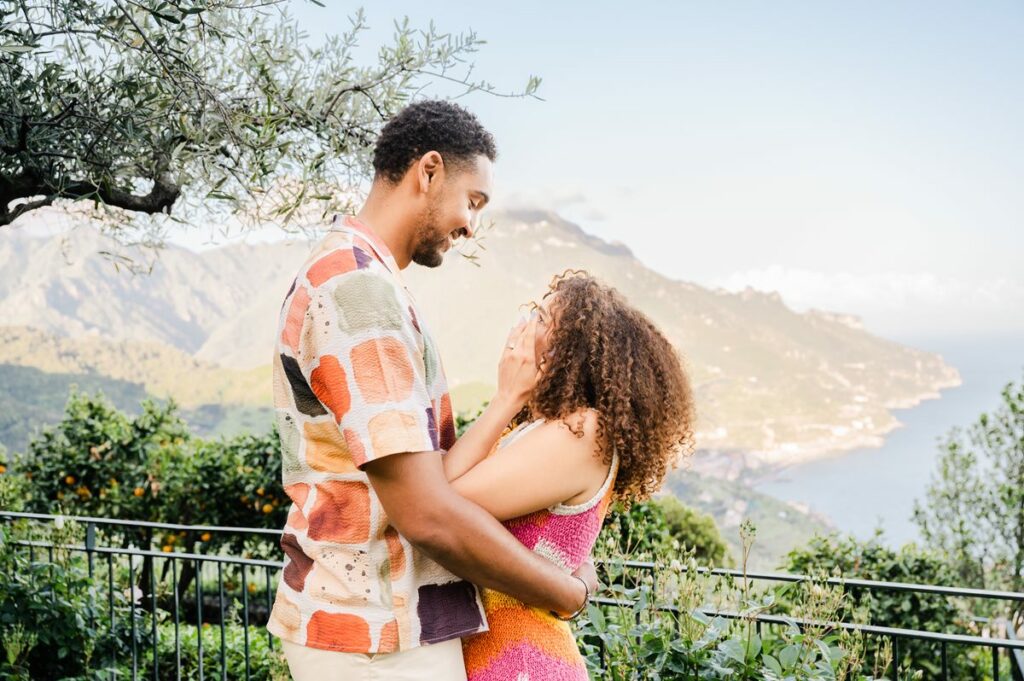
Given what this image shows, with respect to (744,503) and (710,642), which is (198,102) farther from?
(744,503)

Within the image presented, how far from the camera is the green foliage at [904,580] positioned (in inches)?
205

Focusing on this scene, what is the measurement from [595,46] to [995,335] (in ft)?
101

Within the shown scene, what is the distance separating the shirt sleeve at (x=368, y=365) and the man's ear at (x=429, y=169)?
0.26 m

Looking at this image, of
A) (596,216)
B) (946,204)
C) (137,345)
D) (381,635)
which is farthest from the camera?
(596,216)

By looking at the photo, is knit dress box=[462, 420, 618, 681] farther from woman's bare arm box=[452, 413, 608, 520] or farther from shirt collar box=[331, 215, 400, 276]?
shirt collar box=[331, 215, 400, 276]

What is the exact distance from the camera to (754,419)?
1613 inches

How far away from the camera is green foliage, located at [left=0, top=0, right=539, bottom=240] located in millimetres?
3107

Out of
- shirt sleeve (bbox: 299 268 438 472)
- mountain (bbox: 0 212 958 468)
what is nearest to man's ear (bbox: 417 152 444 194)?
shirt sleeve (bbox: 299 268 438 472)

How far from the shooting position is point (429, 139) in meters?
1.40

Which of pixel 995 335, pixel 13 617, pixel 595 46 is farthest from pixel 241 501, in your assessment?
pixel 995 335

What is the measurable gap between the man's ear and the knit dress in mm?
438

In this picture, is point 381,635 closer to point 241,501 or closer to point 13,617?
point 13,617

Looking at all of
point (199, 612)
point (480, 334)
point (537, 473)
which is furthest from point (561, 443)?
point (480, 334)

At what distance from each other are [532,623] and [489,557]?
8.3 inches
